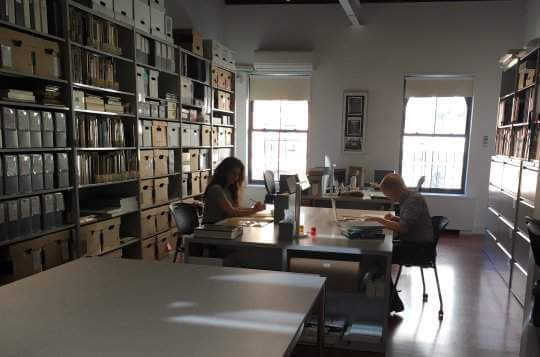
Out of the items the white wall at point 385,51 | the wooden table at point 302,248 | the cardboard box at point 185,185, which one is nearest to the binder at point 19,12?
the wooden table at point 302,248

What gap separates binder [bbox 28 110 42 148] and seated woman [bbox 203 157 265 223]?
4.47 feet

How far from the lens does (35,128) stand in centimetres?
313

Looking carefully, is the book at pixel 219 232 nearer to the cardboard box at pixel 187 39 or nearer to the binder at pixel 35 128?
the binder at pixel 35 128

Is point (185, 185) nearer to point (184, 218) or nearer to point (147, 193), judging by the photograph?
point (147, 193)

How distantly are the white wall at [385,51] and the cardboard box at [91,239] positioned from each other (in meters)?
3.90

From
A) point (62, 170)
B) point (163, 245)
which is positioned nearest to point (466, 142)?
point (163, 245)

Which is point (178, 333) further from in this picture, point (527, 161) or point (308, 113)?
point (308, 113)

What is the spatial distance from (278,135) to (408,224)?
4.36 m

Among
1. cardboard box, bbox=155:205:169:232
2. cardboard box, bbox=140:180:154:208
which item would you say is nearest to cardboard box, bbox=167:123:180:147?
cardboard box, bbox=140:180:154:208

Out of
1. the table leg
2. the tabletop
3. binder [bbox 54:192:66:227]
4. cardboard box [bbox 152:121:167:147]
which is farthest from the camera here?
cardboard box [bbox 152:121:167:147]

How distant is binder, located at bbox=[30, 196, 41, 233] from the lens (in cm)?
318

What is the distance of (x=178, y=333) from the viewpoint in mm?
1348

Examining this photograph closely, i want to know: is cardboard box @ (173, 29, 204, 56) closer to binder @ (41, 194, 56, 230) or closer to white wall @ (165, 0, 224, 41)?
white wall @ (165, 0, 224, 41)

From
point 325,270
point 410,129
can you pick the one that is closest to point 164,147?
point 325,270
